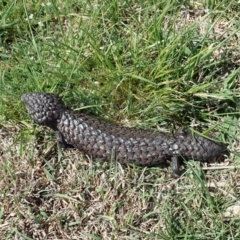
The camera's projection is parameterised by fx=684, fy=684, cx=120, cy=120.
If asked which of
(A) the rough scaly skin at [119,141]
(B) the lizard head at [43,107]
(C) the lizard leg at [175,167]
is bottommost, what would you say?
(C) the lizard leg at [175,167]

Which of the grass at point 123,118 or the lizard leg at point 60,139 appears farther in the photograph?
the lizard leg at point 60,139

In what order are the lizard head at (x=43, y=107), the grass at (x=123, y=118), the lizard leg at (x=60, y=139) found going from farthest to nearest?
the lizard leg at (x=60, y=139) < the lizard head at (x=43, y=107) < the grass at (x=123, y=118)

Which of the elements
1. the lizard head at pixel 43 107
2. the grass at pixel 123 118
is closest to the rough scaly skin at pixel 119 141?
the lizard head at pixel 43 107

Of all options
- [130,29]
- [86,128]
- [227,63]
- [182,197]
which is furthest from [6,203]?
[227,63]

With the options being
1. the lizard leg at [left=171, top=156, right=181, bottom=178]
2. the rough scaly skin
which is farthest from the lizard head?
the lizard leg at [left=171, top=156, right=181, bottom=178]

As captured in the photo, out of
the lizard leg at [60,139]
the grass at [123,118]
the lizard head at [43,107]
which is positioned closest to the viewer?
the grass at [123,118]

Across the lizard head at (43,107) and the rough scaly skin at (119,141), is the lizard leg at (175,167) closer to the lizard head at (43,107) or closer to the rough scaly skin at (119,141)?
the rough scaly skin at (119,141)

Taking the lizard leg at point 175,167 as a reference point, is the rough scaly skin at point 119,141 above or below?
above

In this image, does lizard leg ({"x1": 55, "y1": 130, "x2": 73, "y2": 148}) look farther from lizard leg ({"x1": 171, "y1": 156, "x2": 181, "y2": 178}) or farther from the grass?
lizard leg ({"x1": 171, "y1": 156, "x2": 181, "y2": 178})
